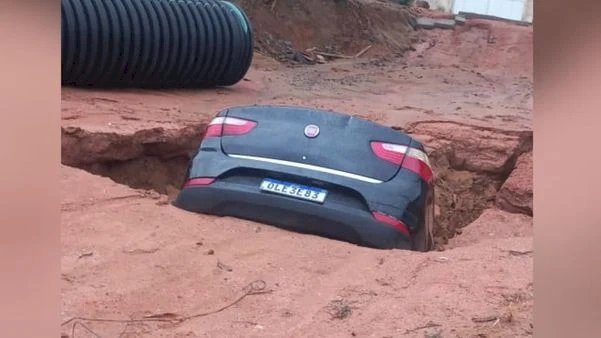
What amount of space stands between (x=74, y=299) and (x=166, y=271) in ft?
1.51

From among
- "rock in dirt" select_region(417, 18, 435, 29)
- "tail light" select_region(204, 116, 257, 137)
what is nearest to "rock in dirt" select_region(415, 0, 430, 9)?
"rock in dirt" select_region(417, 18, 435, 29)

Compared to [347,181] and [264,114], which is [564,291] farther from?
[264,114]

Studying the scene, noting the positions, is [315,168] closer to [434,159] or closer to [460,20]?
[434,159]

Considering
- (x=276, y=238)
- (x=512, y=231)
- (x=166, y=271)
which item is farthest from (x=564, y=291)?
(x=512, y=231)

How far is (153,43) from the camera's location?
7.22 m

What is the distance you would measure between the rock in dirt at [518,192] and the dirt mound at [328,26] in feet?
21.4

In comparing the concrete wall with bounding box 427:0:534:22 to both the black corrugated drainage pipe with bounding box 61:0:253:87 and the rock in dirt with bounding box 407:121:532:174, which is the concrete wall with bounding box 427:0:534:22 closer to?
the black corrugated drainage pipe with bounding box 61:0:253:87

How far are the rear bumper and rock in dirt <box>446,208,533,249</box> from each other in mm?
1209

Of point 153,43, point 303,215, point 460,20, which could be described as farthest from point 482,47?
point 303,215

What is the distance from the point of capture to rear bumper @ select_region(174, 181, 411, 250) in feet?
12.9

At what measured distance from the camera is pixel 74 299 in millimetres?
2869

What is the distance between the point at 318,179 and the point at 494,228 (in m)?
1.83

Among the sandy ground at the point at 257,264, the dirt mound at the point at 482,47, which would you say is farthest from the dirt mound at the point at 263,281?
the dirt mound at the point at 482,47

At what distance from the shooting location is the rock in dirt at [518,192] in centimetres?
573
